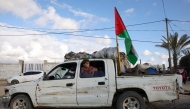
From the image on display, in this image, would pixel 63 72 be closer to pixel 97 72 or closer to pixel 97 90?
pixel 97 72

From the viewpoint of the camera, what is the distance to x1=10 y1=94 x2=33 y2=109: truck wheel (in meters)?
5.74

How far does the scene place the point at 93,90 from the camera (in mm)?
5402

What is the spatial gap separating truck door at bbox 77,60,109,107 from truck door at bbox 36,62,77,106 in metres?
0.20

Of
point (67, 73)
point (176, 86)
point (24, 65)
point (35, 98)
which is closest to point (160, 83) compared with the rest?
point (176, 86)

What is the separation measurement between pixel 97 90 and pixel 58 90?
115 centimetres

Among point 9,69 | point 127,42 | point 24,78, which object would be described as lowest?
point 24,78

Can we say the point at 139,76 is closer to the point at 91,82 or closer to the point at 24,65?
the point at 91,82

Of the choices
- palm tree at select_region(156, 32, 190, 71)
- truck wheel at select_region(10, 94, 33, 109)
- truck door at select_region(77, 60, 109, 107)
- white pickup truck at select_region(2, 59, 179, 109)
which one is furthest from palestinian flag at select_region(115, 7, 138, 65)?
palm tree at select_region(156, 32, 190, 71)

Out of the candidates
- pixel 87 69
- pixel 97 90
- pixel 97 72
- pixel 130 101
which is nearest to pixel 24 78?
pixel 87 69

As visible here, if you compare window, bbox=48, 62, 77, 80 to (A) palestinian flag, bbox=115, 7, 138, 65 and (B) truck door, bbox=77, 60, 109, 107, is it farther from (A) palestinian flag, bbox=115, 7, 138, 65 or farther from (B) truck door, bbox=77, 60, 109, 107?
(A) palestinian flag, bbox=115, 7, 138, 65

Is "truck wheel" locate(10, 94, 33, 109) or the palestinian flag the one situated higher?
the palestinian flag

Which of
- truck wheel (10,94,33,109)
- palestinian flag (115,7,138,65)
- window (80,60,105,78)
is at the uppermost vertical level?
palestinian flag (115,7,138,65)

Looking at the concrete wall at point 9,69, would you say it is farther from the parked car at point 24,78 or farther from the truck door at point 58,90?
the truck door at point 58,90

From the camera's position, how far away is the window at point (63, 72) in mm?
5688
